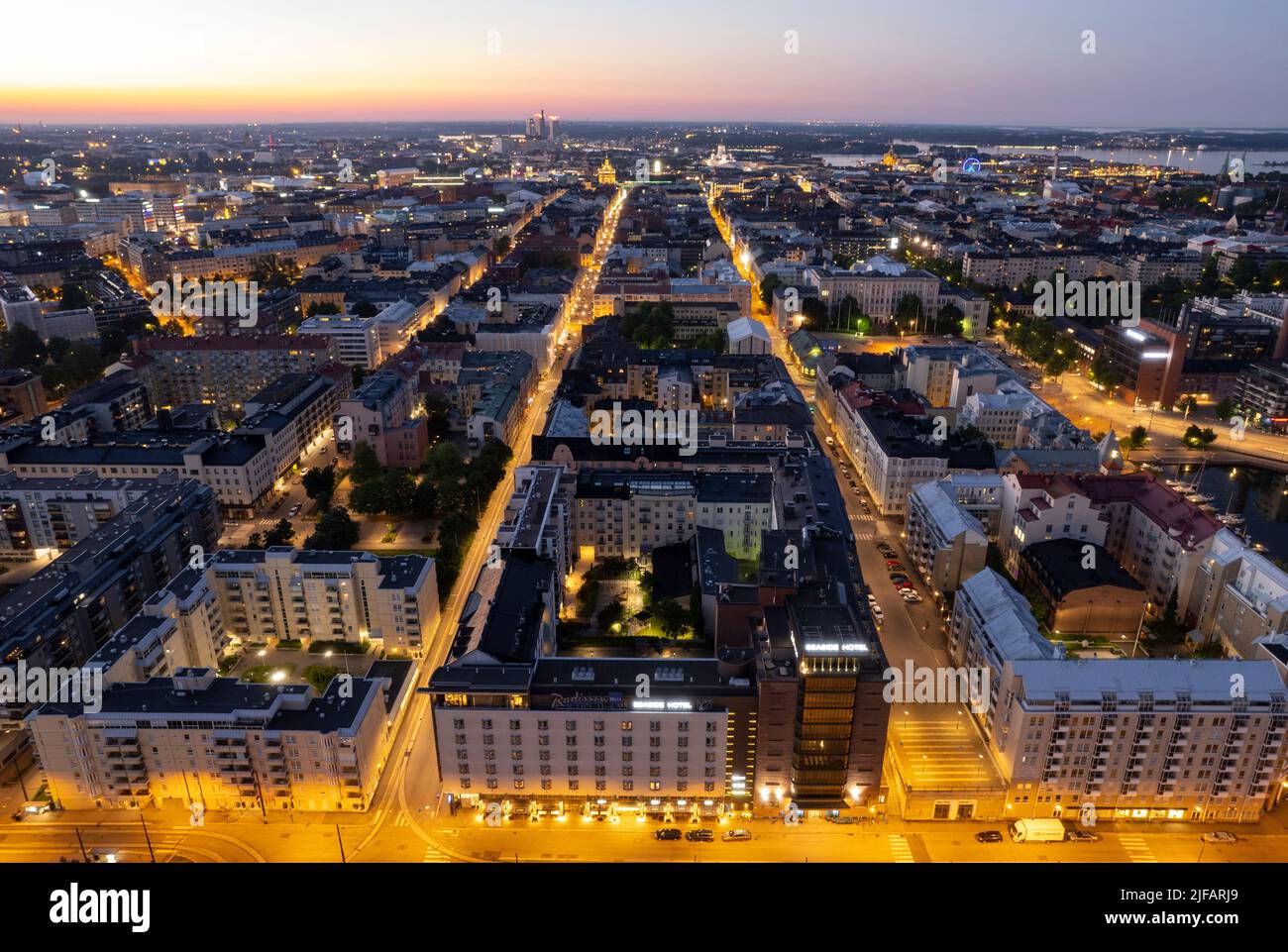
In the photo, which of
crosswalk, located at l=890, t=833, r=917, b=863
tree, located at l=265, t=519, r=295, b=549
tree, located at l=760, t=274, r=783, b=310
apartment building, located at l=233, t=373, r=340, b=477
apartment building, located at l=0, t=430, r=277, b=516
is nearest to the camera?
crosswalk, located at l=890, t=833, r=917, b=863

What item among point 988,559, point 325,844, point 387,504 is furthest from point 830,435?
point 325,844

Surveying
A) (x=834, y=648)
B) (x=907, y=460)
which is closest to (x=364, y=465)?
(x=907, y=460)

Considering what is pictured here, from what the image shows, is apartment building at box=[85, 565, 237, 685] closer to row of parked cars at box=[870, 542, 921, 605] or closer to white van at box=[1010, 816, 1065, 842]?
white van at box=[1010, 816, 1065, 842]

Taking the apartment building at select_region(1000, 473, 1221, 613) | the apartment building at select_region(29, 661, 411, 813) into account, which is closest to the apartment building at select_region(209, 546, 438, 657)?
the apartment building at select_region(29, 661, 411, 813)

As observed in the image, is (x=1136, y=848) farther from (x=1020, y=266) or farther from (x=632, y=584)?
(x=1020, y=266)

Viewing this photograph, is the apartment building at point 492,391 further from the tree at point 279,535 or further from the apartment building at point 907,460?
the apartment building at point 907,460
